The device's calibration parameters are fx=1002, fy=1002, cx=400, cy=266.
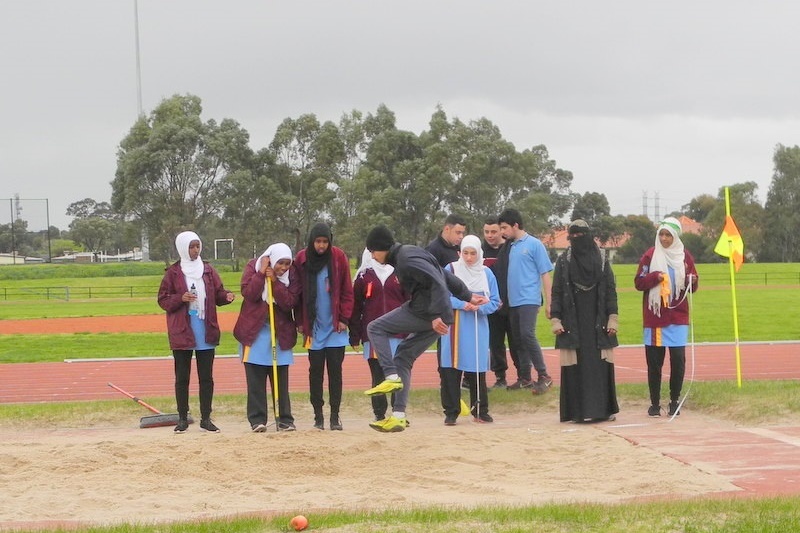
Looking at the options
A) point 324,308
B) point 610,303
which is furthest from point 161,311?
point 610,303

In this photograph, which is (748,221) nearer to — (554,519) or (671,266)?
(671,266)

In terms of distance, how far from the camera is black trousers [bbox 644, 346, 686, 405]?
9.47 meters

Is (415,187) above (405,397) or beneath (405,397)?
above


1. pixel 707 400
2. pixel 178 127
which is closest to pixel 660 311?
pixel 707 400

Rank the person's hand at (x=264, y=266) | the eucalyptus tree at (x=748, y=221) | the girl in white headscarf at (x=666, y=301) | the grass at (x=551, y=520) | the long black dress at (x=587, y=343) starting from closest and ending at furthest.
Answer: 1. the grass at (x=551, y=520)
2. the person's hand at (x=264, y=266)
3. the long black dress at (x=587, y=343)
4. the girl in white headscarf at (x=666, y=301)
5. the eucalyptus tree at (x=748, y=221)

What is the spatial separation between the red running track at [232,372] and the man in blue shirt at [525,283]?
1.78 m

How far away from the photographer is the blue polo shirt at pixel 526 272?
10.2 m

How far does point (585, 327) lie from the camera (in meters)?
9.36

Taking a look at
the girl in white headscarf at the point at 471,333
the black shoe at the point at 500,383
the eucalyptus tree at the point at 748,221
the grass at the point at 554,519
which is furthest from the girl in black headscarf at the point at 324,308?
the eucalyptus tree at the point at 748,221

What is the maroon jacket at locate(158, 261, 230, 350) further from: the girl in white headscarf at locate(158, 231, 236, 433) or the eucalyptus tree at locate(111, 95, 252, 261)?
the eucalyptus tree at locate(111, 95, 252, 261)

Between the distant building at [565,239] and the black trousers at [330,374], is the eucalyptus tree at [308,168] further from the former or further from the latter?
the black trousers at [330,374]

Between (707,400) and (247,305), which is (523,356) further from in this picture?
(247,305)

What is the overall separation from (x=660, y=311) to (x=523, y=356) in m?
1.77

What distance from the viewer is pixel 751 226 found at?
3051 inches
